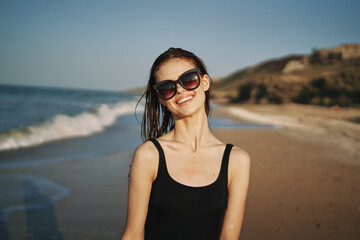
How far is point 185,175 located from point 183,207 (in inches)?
7.5

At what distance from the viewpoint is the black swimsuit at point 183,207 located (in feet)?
5.17

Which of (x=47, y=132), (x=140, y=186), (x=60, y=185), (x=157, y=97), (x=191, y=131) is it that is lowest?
(x=60, y=185)

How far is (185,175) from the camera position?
165 centimetres

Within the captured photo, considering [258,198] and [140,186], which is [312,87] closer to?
[258,198]

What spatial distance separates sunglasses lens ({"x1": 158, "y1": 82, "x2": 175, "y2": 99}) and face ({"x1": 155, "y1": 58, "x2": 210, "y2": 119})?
0.03 meters

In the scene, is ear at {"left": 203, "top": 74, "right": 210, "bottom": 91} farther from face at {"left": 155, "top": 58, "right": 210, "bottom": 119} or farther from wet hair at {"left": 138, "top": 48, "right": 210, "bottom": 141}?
face at {"left": 155, "top": 58, "right": 210, "bottom": 119}

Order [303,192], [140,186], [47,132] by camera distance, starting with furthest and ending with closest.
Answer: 1. [47,132]
2. [303,192]
3. [140,186]

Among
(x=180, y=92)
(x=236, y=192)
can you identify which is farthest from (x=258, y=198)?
(x=180, y=92)

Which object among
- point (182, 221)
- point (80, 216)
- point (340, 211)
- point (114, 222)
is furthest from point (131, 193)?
point (340, 211)

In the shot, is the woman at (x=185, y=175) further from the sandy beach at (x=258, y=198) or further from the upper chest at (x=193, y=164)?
the sandy beach at (x=258, y=198)

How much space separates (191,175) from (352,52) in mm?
64234

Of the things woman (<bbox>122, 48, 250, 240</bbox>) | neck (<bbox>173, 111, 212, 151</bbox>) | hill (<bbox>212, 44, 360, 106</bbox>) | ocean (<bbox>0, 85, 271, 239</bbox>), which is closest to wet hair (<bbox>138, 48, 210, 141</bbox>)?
woman (<bbox>122, 48, 250, 240</bbox>)

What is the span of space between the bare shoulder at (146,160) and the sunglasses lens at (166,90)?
1.27 feet

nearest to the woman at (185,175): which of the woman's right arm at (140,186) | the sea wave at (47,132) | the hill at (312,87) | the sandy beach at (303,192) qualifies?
the woman's right arm at (140,186)
